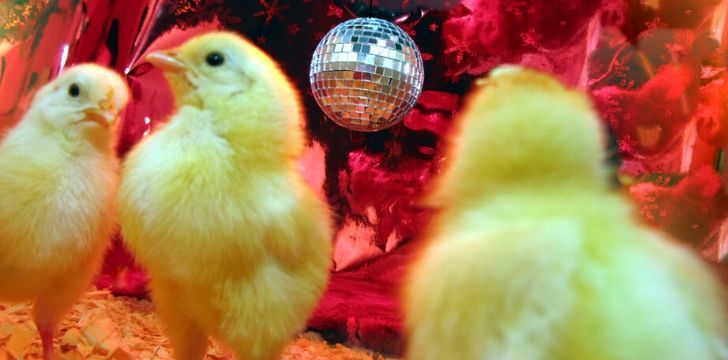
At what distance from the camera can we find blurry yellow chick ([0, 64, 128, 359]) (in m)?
1.03

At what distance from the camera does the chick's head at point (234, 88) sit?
0.87m

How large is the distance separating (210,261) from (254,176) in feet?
0.46

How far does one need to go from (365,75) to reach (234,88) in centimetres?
31

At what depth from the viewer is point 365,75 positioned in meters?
1.11

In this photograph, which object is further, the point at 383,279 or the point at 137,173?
the point at 383,279

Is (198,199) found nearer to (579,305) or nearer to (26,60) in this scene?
(579,305)

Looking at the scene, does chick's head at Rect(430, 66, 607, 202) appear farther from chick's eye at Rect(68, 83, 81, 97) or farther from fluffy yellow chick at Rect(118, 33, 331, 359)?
chick's eye at Rect(68, 83, 81, 97)

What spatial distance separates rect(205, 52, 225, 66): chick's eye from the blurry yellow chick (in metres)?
0.29

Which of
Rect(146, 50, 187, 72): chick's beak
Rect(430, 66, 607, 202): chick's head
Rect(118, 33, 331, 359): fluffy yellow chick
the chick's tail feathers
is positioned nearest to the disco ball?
Rect(118, 33, 331, 359): fluffy yellow chick

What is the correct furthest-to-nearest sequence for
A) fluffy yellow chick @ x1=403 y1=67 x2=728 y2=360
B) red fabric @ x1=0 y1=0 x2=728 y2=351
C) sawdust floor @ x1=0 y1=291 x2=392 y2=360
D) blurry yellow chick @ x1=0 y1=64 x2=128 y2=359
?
1. red fabric @ x1=0 y1=0 x2=728 y2=351
2. sawdust floor @ x1=0 y1=291 x2=392 y2=360
3. blurry yellow chick @ x1=0 y1=64 x2=128 y2=359
4. fluffy yellow chick @ x1=403 y1=67 x2=728 y2=360

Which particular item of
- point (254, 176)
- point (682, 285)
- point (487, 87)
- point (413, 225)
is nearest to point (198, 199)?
point (254, 176)

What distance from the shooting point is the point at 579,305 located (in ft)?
1.87

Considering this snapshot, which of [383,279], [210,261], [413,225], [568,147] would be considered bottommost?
[383,279]

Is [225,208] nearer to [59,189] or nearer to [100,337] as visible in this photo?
[59,189]
